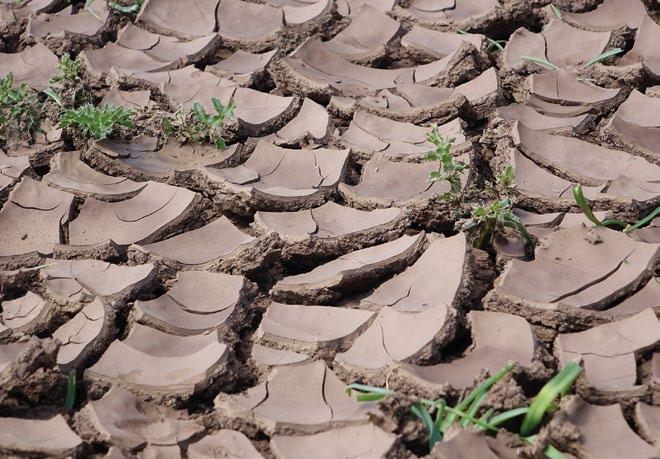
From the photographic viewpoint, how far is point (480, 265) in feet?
6.75

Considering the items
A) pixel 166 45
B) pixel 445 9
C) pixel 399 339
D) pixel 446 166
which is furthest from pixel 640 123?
pixel 166 45

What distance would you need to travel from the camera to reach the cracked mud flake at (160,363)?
1787mm

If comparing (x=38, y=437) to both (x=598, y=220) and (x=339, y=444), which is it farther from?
(x=598, y=220)

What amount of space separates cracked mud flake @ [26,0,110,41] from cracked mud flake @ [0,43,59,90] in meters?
0.07

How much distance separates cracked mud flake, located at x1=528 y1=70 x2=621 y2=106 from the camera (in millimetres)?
2539

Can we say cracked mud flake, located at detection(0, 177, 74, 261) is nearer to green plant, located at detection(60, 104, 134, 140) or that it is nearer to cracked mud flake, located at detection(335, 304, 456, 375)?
green plant, located at detection(60, 104, 134, 140)

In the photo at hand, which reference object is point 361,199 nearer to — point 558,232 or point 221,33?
point 558,232

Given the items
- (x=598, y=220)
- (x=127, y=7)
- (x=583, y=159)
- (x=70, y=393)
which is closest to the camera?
(x=70, y=393)

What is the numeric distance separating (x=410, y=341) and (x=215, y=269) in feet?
1.47

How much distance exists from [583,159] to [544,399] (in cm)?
81

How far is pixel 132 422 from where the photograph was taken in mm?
1718

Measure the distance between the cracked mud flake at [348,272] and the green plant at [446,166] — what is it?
139mm

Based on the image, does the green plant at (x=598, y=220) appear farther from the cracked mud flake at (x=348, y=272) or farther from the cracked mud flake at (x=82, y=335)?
the cracked mud flake at (x=82, y=335)

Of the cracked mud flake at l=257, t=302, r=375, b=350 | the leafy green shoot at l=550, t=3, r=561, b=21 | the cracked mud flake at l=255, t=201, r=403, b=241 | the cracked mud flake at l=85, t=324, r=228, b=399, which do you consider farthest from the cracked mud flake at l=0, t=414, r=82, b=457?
the leafy green shoot at l=550, t=3, r=561, b=21
